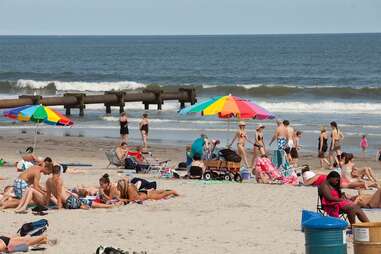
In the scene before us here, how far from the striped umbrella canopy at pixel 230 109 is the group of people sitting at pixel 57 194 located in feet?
11.7

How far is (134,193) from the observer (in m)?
14.7

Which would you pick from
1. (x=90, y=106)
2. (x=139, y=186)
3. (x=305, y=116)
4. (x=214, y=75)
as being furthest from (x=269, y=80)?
(x=139, y=186)

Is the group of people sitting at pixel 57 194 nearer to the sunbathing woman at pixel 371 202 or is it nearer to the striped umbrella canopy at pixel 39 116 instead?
the sunbathing woman at pixel 371 202

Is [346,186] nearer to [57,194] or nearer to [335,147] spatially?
[335,147]

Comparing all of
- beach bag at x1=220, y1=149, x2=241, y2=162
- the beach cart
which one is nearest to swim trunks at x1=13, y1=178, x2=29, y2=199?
the beach cart

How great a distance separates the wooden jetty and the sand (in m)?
15.8

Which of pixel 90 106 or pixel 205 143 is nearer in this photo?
pixel 205 143

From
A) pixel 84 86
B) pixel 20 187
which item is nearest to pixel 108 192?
pixel 20 187

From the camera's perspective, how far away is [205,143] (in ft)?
60.0

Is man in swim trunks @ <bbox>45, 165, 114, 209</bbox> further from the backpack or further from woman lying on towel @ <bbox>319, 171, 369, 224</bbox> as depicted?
woman lying on towel @ <bbox>319, 171, 369, 224</bbox>

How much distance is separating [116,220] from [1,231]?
168cm

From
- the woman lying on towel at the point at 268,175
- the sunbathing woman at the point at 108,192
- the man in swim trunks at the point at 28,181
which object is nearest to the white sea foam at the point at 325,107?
the woman lying on towel at the point at 268,175

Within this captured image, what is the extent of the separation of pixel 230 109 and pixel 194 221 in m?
5.16

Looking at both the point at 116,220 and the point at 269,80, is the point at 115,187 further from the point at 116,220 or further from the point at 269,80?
the point at 269,80
